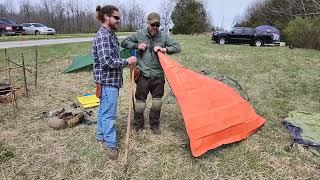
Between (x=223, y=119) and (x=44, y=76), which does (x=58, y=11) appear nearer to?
(x=44, y=76)

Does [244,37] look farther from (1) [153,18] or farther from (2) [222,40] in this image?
(1) [153,18]

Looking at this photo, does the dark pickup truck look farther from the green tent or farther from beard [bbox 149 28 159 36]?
beard [bbox 149 28 159 36]

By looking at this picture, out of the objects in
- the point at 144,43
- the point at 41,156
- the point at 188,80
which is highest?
the point at 144,43

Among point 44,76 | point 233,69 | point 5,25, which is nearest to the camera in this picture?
point 44,76

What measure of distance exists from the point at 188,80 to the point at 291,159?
1568 millimetres

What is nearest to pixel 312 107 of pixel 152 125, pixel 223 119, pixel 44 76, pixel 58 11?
pixel 223 119

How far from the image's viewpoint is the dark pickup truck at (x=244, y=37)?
1947 cm

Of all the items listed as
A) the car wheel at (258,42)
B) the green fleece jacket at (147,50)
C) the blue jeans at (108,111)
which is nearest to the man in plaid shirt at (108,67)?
the blue jeans at (108,111)

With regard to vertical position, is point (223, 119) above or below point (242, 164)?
above

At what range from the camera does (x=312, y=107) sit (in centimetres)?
632

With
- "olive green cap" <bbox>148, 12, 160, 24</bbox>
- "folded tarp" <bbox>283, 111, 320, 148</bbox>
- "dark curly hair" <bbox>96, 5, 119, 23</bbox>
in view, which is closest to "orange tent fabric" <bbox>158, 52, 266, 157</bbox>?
"olive green cap" <bbox>148, 12, 160, 24</bbox>

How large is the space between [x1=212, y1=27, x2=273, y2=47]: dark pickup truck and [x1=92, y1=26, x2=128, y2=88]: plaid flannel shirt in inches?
663

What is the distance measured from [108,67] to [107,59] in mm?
139

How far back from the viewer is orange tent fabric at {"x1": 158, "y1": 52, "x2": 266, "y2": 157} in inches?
159
